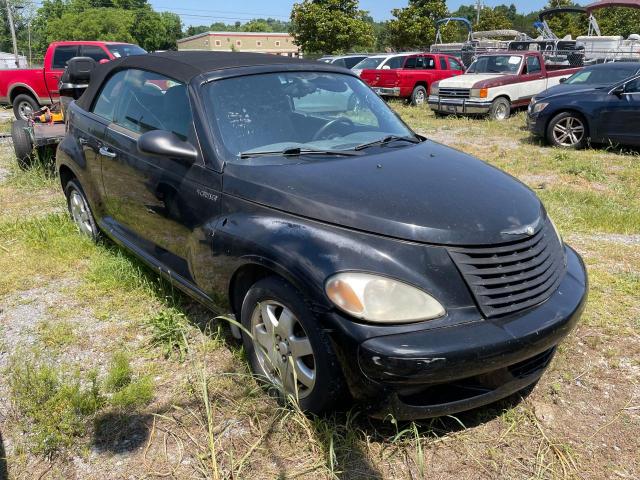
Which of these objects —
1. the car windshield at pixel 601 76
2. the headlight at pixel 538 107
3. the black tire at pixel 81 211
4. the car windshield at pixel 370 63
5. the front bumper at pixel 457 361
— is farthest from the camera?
the car windshield at pixel 370 63

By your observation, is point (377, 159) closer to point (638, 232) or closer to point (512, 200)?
point (512, 200)

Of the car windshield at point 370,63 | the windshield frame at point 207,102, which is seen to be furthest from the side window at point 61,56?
the windshield frame at point 207,102

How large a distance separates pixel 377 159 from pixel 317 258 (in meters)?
0.95

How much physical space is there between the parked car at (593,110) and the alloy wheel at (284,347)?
8.22 m

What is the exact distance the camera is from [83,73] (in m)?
6.72

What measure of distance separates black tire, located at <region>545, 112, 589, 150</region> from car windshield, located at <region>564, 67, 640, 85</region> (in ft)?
3.78

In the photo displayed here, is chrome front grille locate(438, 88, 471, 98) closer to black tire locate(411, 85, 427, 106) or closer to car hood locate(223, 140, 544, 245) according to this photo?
black tire locate(411, 85, 427, 106)

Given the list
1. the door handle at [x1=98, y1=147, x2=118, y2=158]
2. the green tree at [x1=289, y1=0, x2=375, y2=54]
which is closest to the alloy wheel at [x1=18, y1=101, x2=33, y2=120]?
the door handle at [x1=98, y1=147, x2=118, y2=158]

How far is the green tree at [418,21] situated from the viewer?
3681 cm

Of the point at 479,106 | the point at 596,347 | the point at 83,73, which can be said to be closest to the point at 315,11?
the point at 479,106

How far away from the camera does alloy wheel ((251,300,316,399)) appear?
97.1 inches

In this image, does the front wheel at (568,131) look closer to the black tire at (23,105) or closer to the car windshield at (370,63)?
the car windshield at (370,63)

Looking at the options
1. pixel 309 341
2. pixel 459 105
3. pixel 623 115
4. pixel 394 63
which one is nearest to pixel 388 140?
pixel 309 341

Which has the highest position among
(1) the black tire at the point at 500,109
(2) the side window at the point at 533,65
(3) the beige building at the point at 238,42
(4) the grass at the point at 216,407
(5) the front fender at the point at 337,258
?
(3) the beige building at the point at 238,42
